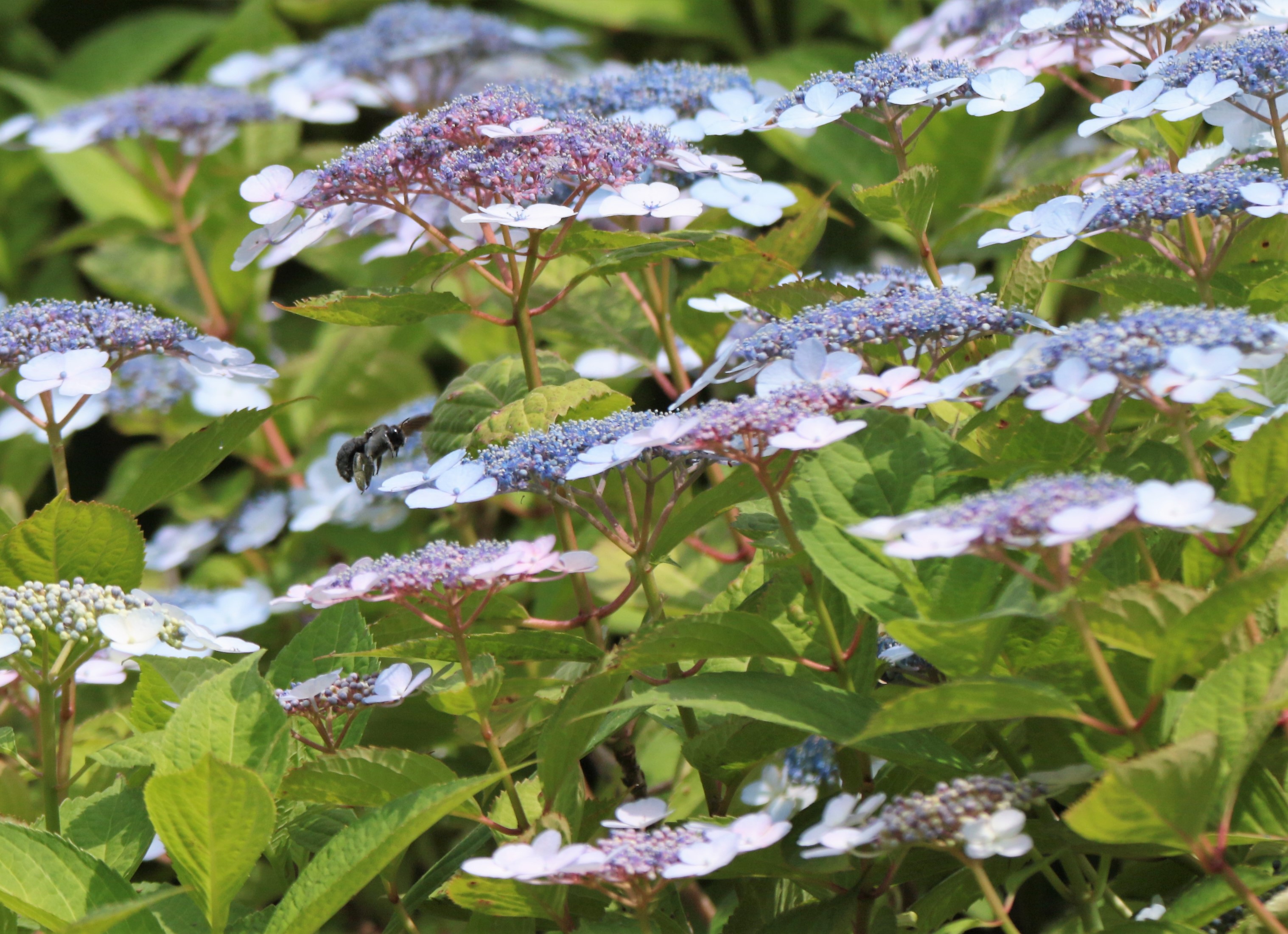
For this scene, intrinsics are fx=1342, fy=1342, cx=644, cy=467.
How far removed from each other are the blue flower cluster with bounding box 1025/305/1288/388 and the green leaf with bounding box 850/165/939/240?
29 cm

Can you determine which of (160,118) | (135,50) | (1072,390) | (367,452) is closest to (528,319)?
(367,452)

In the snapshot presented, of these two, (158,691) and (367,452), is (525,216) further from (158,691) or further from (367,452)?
(158,691)

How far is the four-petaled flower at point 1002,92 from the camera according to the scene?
104cm

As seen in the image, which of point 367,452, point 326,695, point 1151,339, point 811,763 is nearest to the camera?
point 1151,339

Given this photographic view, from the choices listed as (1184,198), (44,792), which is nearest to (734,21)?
(1184,198)

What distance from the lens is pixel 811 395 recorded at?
0.80 meters

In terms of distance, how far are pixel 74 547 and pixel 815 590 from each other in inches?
23.0

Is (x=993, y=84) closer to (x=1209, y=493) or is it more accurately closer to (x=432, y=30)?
(x=1209, y=493)

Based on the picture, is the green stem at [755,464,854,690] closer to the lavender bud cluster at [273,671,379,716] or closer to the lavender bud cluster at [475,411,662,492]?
the lavender bud cluster at [475,411,662,492]

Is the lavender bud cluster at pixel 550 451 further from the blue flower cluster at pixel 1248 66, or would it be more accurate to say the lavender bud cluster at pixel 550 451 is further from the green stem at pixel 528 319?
the blue flower cluster at pixel 1248 66

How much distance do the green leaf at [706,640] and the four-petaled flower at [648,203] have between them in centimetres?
34

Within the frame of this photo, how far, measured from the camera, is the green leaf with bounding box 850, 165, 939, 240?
3.37ft

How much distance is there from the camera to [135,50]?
124 inches

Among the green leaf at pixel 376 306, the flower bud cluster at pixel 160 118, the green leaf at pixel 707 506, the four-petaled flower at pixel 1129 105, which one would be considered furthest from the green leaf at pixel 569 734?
the flower bud cluster at pixel 160 118
